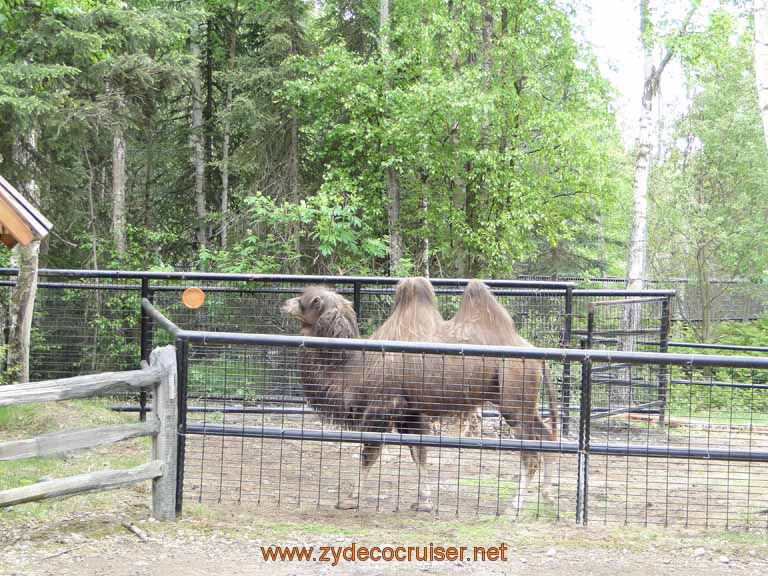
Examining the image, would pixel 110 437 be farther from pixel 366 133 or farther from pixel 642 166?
pixel 642 166

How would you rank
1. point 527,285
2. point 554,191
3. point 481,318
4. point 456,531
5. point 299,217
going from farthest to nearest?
point 554,191
point 299,217
point 527,285
point 481,318
point 456,531

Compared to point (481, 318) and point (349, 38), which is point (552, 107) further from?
point (481, 318)

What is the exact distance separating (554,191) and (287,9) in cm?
752

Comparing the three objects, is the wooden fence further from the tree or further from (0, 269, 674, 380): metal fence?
the tree

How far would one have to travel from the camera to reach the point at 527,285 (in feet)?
27.9

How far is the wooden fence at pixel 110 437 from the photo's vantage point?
479 centimetres

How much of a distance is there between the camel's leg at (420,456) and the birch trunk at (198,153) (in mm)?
15028

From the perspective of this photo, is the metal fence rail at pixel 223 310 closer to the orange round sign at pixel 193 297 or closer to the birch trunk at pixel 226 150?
the orange round sign at pixel 193 297

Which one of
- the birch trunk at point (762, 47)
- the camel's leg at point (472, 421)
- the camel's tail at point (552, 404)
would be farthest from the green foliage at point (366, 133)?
the camel's tail at point (552, 404)

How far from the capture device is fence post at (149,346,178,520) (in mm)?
5406

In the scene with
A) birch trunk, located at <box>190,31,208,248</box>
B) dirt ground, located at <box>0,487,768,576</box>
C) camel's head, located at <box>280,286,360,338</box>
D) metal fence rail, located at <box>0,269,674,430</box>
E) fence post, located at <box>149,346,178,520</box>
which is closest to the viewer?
dirt ground, located at <box>0,487,768,576</box>

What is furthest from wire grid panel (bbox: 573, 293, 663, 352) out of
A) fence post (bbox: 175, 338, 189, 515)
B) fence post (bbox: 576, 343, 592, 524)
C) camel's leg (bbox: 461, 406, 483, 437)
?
fence post (bbox: 175, 338, 189, 515)

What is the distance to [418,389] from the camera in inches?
245

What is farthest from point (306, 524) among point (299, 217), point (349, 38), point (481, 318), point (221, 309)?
point (349, 38)
